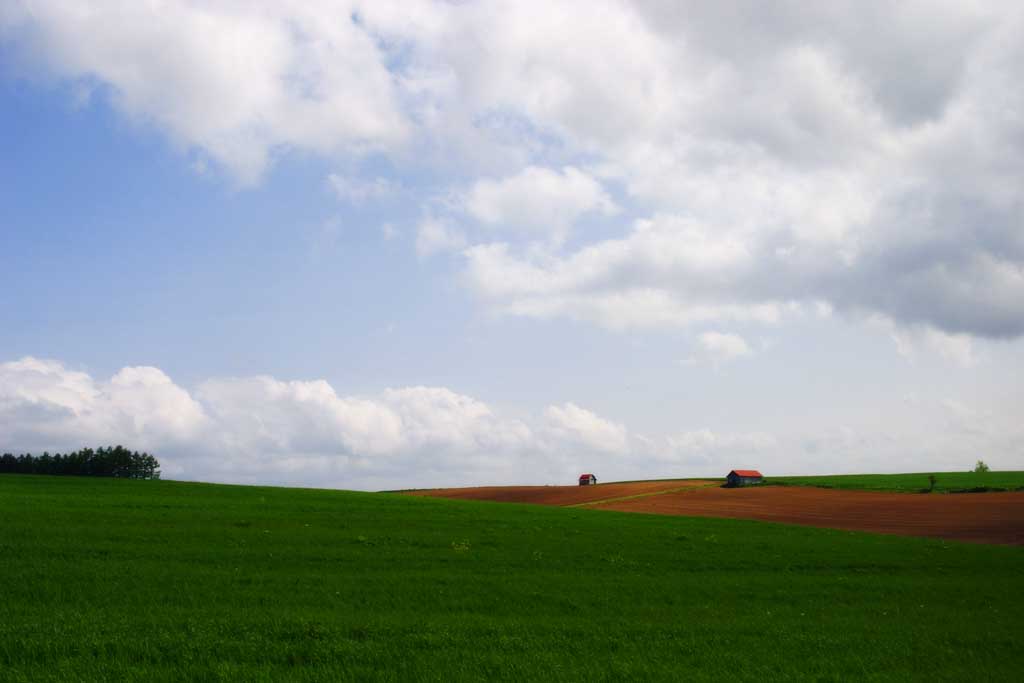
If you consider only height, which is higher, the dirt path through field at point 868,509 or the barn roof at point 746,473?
the barn roof at point 746,473

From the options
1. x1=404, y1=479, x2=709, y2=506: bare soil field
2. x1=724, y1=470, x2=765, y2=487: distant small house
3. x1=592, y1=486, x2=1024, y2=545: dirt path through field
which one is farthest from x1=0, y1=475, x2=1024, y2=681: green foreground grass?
x1=724, y1=470, x2=765, y2=487: distant small house

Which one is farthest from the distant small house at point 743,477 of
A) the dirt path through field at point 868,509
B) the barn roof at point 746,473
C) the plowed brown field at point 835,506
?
the dirt path through field at point 868,509

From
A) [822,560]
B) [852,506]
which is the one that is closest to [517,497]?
[852,506]

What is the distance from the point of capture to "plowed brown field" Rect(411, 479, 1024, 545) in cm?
5006

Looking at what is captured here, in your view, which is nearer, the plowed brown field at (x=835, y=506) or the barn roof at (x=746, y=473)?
the plowed brown field at (x=835, y=506)

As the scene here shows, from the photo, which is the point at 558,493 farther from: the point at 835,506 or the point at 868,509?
the point at 868,509

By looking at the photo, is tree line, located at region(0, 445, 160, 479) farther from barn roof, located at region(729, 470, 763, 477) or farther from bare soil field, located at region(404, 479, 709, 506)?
barn roof, located at region(729, 470, 763, 477)

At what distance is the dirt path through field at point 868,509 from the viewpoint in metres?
49.4

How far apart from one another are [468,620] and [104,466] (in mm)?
120148

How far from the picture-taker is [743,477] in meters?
96.6

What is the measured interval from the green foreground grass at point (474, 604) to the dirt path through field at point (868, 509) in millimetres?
18934

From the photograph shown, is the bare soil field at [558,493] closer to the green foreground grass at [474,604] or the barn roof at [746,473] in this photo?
the barn roof at [746,473]

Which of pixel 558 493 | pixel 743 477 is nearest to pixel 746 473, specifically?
pixel 743 477

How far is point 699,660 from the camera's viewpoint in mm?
13953
